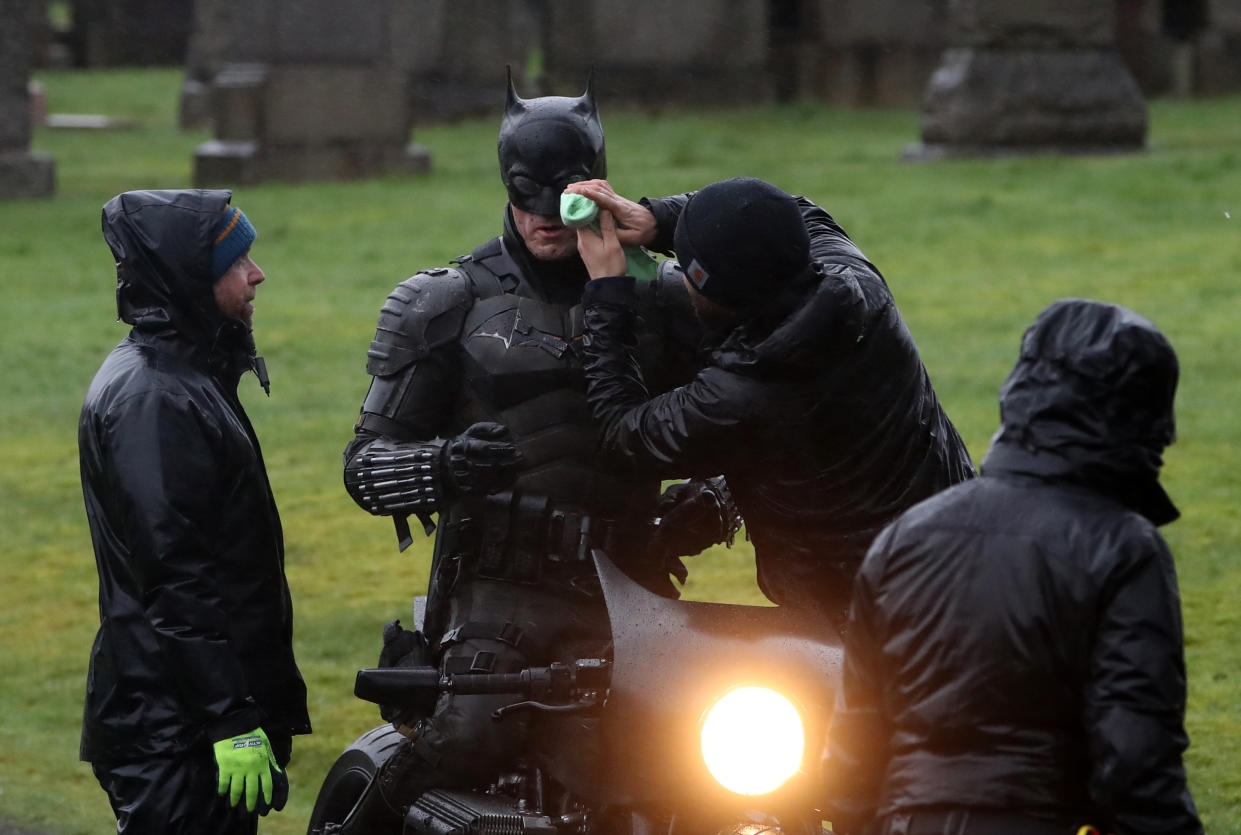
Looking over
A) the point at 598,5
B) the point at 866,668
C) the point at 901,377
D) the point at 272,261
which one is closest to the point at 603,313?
the point at 901,377

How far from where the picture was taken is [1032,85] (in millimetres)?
20578

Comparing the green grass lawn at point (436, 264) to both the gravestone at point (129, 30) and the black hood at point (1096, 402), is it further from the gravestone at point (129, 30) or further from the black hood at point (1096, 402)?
the gravestone at point (129, 30)

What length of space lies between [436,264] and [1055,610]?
14.2 m

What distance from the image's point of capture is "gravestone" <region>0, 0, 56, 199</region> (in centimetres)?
2150

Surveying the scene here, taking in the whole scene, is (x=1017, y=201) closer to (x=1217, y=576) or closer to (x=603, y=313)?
A: (x=1217, y=576)

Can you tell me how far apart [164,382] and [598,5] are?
24.0 m

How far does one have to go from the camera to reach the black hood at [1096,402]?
3.28 m

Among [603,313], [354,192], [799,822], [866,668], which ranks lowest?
[354,192]

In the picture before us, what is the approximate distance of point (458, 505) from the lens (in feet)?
16.5

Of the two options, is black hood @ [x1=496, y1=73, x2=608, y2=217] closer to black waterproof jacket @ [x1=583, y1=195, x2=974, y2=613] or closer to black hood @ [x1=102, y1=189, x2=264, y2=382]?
black waterproof jacket @ [x1=583, y1=195, x2=974, y2=613]

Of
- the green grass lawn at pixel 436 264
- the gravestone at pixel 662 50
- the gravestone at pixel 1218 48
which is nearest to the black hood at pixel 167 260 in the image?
the green grass lawn at pixel 436 264

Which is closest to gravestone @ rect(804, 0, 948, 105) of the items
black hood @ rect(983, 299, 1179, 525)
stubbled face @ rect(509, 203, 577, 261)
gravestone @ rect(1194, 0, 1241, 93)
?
gravestone @ rect(1194, 0, 1241, 93)

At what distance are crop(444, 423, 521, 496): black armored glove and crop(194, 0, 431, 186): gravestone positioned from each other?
56.9ft

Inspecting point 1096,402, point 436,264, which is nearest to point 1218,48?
Result: point 436,264
